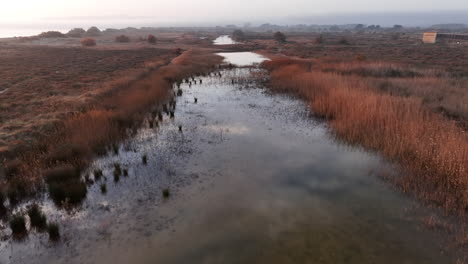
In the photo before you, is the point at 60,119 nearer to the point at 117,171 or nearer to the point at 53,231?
the point at 117,171

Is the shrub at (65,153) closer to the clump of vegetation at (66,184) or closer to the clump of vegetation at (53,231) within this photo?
the clump of vegetation at (66,184)

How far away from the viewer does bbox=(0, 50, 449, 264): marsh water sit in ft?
21.8

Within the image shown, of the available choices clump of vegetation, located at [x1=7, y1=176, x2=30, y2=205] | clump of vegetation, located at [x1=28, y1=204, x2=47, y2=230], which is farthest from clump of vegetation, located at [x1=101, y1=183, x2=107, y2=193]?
clump of vegetation, located at [x1=7, y1=176, x2=30, y2=205]

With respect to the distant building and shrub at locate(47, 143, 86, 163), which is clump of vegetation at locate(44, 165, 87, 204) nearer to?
shrub at locate(47, 143, 86, 163)

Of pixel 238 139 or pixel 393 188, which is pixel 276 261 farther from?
pixel 238 139

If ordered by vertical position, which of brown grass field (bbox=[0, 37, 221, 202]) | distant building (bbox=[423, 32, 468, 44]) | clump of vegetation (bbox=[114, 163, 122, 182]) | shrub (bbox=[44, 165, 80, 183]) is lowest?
clump of vegetation (bbox=[114, 163, 122, 182])

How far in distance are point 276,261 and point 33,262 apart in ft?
17.9

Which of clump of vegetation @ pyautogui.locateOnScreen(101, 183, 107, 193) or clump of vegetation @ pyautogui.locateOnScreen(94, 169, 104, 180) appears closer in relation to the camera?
clump of vegetation @ pyautogui.locateOnScreen(101, 183, 107, 193)

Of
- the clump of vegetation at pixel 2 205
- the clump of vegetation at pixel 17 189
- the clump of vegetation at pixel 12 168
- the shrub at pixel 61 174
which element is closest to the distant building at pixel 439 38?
the shrub at pixel 61 174

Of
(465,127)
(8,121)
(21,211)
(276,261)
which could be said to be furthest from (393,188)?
(8,121)

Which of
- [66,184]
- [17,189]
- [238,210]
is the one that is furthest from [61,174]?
[238,210]

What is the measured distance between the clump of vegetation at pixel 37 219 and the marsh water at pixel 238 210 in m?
0.30

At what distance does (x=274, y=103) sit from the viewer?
20.4 m

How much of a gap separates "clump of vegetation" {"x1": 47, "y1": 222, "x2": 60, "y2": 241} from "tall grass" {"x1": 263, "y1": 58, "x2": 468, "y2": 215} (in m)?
10.2
